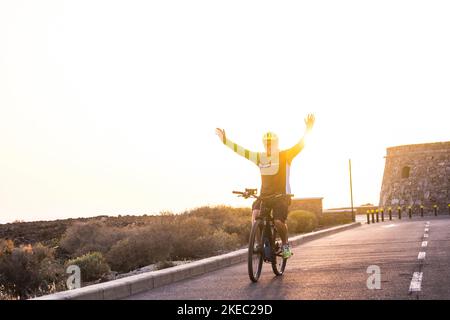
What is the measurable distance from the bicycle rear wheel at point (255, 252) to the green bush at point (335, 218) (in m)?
34.1

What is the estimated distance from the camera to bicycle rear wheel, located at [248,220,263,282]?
10.2m

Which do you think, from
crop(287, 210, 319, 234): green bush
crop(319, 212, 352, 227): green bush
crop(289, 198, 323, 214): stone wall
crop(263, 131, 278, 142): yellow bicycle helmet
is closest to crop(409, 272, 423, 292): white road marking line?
crop(263, 131, 278, 142): yellow bicycle helmet

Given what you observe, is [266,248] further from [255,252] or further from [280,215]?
→ [280,215]

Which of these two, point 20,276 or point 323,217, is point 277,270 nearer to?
point 20,276

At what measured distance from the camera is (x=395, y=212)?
218ft

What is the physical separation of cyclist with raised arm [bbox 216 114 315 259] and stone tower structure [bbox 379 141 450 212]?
5755 centimetres

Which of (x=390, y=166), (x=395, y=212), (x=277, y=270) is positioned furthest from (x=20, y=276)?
(x=390, y=166)

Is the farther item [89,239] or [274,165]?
[89,239]

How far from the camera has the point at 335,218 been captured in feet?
149

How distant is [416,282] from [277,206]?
247 centimetres

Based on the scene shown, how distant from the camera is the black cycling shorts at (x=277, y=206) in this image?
35.0 ft

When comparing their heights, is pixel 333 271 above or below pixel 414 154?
below

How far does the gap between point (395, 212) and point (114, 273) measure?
5276 cm

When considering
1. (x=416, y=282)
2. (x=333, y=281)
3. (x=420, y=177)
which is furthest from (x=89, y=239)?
(x=420, y=177)
